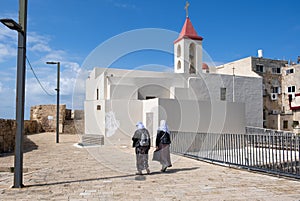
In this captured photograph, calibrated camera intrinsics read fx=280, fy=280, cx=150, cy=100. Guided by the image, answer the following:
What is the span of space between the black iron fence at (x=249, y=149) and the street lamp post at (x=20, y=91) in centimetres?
638

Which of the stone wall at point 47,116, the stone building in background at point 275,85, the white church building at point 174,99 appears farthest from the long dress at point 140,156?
the stone building in background at point 275,85

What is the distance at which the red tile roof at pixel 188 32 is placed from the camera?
27.8 m

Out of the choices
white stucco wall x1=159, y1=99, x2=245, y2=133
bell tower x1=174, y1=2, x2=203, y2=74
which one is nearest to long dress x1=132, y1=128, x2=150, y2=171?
white stucco wall x1=159, y1=99, x2=245, y2=133

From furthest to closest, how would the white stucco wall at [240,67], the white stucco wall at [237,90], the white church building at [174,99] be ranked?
1. the white stucco wall at [240,67]
2. the white stucco wall at [237,90]
3. the white church building at [174,99]

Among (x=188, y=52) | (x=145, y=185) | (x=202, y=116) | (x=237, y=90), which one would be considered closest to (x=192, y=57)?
(x=188, y=52)

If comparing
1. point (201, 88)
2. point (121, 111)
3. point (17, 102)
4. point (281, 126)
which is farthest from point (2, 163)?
point (281, 126)

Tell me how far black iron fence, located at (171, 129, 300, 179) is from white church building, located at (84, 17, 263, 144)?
4.69 metres

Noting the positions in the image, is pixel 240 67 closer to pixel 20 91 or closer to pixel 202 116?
pixel 202 116

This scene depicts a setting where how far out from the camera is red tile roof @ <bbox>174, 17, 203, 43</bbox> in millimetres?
27797

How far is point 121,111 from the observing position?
19594 millimetres

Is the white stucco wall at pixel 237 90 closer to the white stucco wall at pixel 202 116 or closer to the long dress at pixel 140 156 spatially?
the white stucco wall at pixel 202 116

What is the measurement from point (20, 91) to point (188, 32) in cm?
2424

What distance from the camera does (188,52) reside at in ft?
89.9

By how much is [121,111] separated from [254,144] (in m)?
11.9
